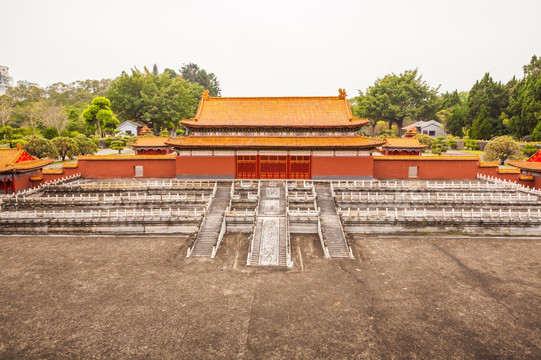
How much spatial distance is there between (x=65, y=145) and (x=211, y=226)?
34.6m

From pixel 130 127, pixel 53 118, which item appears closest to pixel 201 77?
pixel 130 127

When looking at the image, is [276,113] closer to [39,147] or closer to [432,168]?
[432,168]

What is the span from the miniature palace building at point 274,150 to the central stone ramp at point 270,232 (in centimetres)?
430

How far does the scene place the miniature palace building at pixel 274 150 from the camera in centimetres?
3066

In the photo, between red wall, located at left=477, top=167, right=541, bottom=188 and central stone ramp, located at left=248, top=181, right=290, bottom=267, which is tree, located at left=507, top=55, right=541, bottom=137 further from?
central stone ramp, located at left=248, top=181, right=290, bottom=267

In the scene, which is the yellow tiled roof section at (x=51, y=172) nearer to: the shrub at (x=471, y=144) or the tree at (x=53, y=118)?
the tree at (x=53, y=118)

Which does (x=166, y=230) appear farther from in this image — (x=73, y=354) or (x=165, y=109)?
(x=165, y=109)

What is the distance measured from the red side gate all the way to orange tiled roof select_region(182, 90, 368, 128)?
3.26 m

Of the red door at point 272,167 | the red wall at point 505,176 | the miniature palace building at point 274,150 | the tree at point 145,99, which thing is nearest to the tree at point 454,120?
the red wall at point 505,176

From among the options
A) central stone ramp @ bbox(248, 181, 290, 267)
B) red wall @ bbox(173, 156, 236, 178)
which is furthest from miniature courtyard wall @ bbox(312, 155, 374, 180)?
red wall @ bbox(173, 156, 236, 178)

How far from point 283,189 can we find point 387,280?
13976 millimetres

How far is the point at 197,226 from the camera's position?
21.6 meters

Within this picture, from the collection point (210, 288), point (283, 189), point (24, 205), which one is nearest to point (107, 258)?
point (210, 288)

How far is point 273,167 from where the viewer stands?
31422 millimetres
